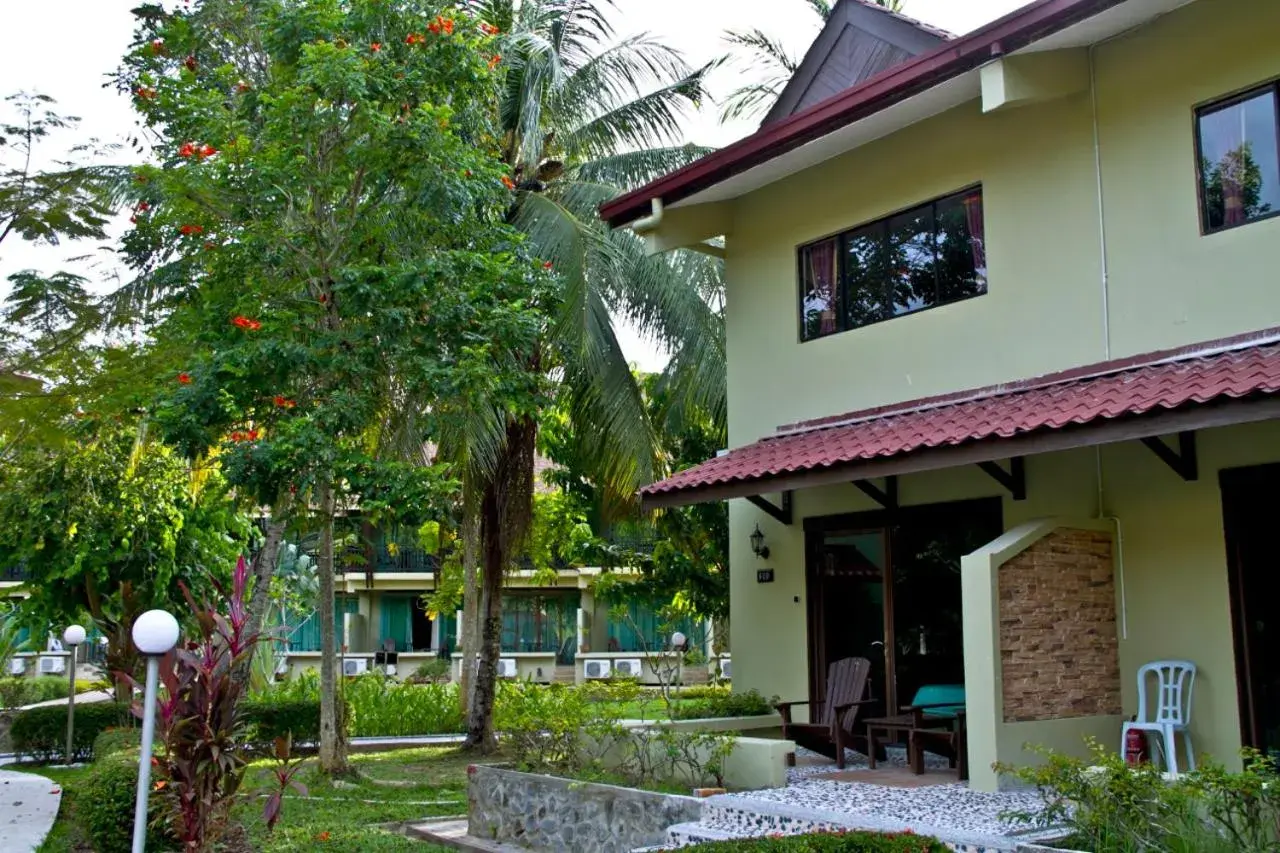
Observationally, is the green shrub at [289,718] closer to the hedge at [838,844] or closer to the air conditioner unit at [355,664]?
the hedge at [838,844]

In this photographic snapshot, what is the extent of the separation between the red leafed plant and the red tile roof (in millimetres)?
4873

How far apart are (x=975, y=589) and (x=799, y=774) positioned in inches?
104

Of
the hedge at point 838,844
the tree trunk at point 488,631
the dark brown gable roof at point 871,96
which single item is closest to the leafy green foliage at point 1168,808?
the hedge at point 838,844

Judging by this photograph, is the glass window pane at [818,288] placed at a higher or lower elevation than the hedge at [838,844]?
higher

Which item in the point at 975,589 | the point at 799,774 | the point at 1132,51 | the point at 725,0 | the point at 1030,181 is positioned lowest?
the point at 799,774

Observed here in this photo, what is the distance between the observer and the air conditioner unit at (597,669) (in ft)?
114

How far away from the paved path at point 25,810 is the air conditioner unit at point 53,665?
22036mm

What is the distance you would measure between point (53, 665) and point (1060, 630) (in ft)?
108

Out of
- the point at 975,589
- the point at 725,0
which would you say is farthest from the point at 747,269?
the point at 725,0

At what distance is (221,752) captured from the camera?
7.96 m

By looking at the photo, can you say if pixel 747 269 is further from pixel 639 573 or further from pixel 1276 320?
pixel 639 573

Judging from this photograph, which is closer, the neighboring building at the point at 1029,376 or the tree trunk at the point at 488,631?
the neighboring building at the point at 1029,376

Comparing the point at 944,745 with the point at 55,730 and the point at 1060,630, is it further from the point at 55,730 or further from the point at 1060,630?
the point at 55,730

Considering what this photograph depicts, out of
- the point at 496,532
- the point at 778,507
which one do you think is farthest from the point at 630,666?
the point at 778,507
